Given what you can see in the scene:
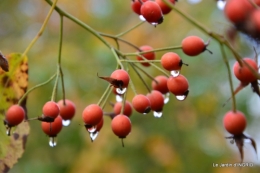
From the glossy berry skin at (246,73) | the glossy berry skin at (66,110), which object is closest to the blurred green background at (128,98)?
the glossy berry skin at (66,110)

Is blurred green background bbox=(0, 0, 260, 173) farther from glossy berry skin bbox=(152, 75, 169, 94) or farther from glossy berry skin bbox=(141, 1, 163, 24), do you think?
glossy berry skin bbox=(141, 1, 163, 24)

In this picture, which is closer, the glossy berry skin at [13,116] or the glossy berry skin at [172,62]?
the glossy berry skin at [172,62]

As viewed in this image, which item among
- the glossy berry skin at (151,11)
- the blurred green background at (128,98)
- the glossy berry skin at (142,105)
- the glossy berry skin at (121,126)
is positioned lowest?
the glossy berry skin at (121,126)

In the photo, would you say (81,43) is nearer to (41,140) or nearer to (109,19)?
(109,19)

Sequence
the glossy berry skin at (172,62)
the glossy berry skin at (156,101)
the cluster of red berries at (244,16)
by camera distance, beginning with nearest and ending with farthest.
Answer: the cluster of red berries at (244,16), the glossy berry skin at (172,62), the glossy berry skin at (156,101)

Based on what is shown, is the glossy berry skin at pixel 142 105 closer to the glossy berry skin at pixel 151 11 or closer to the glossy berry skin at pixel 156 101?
the glossy berry skin at pixel 156 101

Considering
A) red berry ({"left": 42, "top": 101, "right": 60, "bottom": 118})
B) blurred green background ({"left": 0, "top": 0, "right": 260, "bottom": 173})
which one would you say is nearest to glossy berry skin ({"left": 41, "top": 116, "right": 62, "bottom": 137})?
red berry ({"left": 42, "top": 101, "right": 60, "bottom": 118})

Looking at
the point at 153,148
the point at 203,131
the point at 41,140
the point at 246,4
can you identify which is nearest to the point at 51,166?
the point at 41,140
